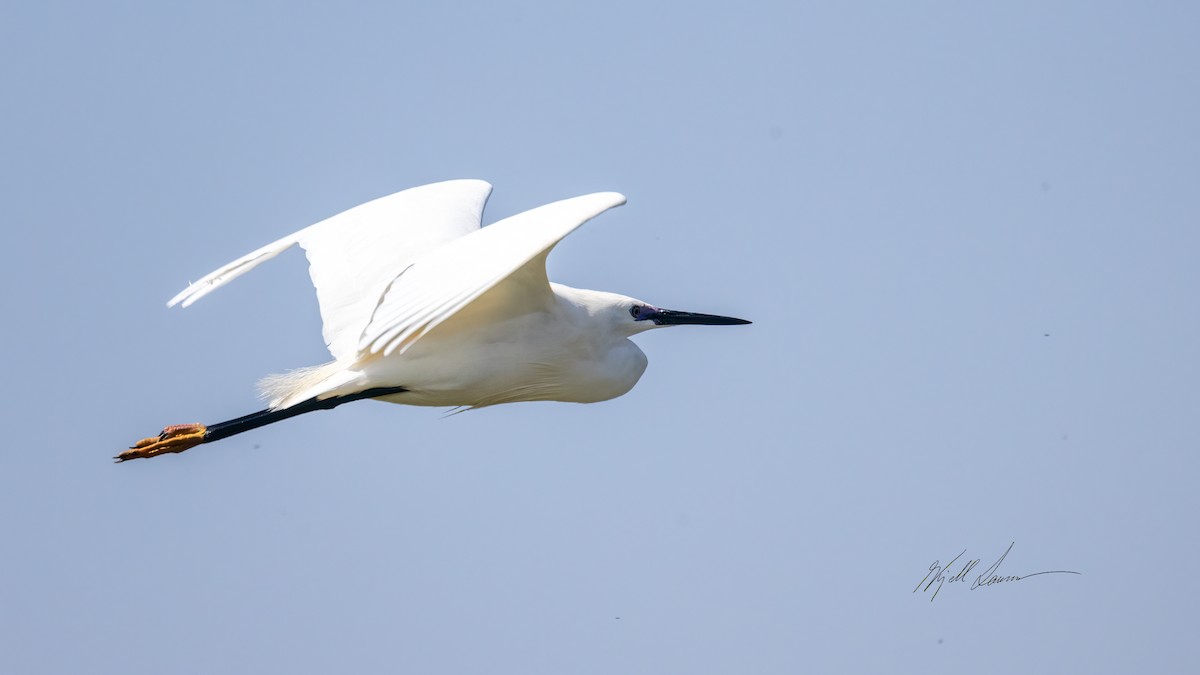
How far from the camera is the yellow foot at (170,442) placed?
921 centimetres

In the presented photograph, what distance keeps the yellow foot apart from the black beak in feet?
9.54

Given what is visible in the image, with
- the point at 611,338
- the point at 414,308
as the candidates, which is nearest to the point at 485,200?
the point at 611,338

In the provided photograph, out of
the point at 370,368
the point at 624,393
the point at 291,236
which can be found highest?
the point at 291,236

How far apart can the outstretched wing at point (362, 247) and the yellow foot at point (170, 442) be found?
0.77 metres

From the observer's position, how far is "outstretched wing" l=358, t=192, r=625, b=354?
6781 mm

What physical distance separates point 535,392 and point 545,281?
96 centimetres

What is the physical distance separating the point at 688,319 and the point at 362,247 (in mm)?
2243

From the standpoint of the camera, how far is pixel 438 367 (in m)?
8.80

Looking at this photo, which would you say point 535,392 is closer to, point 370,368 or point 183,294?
point 370,368

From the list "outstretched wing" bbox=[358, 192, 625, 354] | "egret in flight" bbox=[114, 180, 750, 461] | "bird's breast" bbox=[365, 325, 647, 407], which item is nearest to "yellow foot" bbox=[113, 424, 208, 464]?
"egret in flight" bbox=[114, 180, 750, 461]

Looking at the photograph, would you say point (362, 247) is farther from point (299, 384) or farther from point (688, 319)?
point (688, 319)

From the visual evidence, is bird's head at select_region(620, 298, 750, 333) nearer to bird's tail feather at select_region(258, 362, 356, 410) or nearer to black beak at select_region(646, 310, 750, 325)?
black beak at select_region(646, 310, 750, 325)

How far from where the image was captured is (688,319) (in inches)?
413

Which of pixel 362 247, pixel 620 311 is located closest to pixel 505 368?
pixel 620 311
